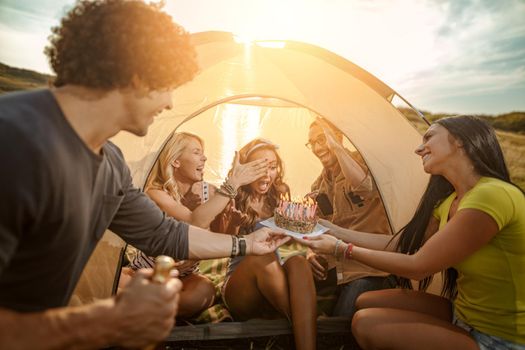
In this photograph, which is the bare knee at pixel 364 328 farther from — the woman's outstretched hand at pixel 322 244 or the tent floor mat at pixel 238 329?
the tent floor mat at pixel 238 329

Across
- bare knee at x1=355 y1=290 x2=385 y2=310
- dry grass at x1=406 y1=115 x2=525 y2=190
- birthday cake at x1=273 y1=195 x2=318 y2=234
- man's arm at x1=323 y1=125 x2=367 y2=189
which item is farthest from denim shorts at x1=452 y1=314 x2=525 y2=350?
dry grass at x1=406 y1=115 x2=525 y2=190

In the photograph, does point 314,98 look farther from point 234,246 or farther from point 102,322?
point 102,322

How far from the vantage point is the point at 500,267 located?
204 cm

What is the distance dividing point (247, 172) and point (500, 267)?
186 centimetres

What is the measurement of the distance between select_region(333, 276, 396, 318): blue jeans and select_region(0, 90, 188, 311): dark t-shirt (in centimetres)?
200

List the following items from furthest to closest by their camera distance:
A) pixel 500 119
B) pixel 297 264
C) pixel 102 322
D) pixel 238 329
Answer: pixel 500 119, pixel 238 329, pixel 297 264, pixel 102 322

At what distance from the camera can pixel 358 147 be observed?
11.6 feet

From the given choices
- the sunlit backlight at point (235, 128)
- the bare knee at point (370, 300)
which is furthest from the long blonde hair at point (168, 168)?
the bare knee at point (370, 300)

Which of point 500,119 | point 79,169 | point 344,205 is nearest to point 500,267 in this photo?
point 344,205

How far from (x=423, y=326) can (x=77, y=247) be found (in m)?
1.69

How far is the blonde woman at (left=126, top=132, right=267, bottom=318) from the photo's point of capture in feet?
9.43

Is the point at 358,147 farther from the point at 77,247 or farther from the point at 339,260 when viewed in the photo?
the point at 77,247

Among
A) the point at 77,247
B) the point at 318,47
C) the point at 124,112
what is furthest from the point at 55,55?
the point at 318,47

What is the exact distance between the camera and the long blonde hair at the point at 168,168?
3.30m
